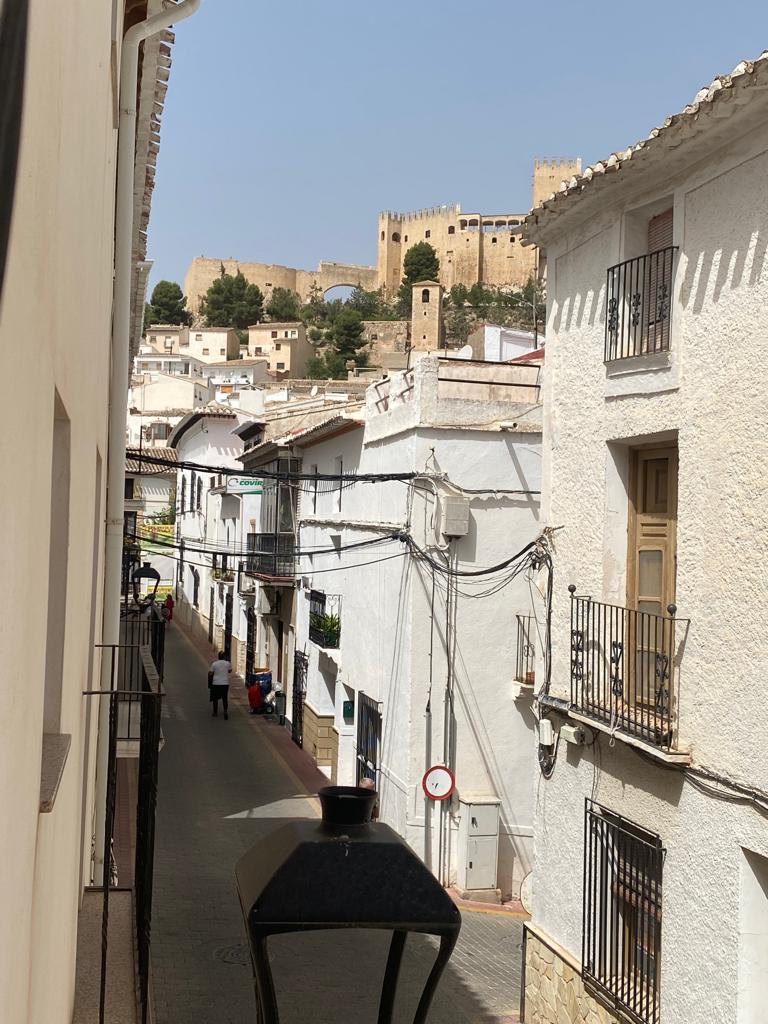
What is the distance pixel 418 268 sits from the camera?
102938 mm

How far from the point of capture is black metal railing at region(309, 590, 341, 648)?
21047mm

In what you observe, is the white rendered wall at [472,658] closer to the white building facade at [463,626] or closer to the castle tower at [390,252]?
the white building facade at [463,626]

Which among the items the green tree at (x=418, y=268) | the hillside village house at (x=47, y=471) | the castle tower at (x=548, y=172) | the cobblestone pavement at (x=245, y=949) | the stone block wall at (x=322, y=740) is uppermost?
the castle tower at (x=548, y=172)

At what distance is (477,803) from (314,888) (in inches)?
504

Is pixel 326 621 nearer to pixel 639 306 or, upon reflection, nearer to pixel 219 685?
pixel 219 685

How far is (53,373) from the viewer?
2771mm

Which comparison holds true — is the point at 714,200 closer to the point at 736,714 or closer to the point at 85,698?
the point at 736,714

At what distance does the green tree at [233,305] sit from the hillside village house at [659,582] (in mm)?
94938

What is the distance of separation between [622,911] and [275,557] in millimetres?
16802

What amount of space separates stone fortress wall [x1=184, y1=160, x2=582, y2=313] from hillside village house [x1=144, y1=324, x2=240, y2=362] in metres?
19.3

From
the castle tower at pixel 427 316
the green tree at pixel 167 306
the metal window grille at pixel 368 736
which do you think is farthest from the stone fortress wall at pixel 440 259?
the metal window grille at pixel 368 736

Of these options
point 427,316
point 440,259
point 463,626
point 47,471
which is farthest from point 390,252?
point 47,471

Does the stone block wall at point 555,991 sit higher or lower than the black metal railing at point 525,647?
lower

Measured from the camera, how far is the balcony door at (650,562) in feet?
29.5
